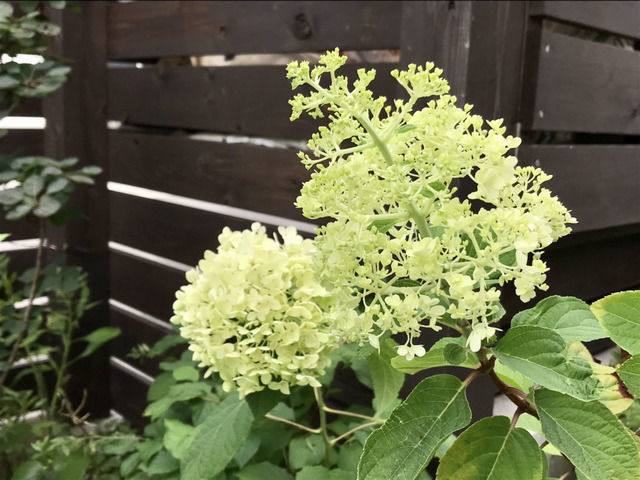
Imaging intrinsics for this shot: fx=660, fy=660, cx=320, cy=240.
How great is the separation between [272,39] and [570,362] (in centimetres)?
138

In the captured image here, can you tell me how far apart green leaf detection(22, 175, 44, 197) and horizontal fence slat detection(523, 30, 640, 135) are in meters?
1.10

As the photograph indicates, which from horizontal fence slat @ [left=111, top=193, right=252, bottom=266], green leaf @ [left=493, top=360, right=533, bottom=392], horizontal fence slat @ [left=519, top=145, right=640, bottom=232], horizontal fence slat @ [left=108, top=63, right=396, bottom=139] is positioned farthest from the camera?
horizontal fence slat @ [left=111, top=193, right=252, bottom=266]

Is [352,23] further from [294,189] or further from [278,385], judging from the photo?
[278,385]

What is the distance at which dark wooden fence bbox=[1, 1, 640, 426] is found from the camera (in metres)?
1.24

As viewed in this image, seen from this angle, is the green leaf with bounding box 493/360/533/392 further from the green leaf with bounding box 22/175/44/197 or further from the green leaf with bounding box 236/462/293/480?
the green leaf with bounding box 22/175/44/197

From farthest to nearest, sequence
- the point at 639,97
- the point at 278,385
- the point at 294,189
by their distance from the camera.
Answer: the point at 294,189 < the point at 639,97 < the point at 278,385

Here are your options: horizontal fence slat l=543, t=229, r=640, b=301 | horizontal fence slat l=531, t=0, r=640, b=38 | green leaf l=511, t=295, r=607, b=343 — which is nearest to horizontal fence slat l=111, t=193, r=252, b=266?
horizontal fence slat l=543, t=229, r=640, b=301

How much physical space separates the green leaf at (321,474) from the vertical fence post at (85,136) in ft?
4.82

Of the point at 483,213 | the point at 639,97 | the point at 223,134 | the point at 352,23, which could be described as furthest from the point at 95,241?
the point at 483,213

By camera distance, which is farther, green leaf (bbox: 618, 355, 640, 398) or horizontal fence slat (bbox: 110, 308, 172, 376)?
horizontal fence slat (bbox: 110, 308, 172, 376)

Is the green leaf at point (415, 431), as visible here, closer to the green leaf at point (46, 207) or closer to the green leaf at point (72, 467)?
the green leaf at point (72, 467)

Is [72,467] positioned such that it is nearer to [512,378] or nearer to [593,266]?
[512,378]

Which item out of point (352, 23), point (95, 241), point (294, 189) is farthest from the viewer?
point (95, 241)

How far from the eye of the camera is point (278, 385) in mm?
561
